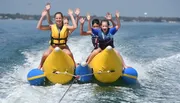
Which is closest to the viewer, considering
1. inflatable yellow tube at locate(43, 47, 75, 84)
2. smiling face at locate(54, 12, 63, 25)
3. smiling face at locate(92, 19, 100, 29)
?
inflatable yellow tube at locate(43, 47, 75, 84)

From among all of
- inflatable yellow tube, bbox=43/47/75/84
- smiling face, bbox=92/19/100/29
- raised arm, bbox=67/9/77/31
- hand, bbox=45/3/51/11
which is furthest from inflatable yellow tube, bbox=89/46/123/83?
hand, bbox=45/3/51/11

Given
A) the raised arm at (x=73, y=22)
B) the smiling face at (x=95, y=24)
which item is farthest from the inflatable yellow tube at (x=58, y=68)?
the smiling face at (x=95, y=24)

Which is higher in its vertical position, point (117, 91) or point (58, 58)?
point (58, 58)

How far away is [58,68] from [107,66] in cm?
85

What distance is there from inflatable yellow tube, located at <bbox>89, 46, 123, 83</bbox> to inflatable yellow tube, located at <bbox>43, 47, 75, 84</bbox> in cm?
48

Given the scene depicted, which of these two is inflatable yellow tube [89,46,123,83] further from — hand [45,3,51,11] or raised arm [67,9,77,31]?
hand [45,3,51,11]

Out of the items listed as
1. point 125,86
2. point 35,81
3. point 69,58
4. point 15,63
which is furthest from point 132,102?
point 15,63

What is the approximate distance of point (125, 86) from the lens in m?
5.09

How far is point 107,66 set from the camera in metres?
4.90

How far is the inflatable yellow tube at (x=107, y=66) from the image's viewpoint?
4.84m

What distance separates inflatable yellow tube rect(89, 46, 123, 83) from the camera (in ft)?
15.9

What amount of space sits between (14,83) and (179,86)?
3046 millimetres

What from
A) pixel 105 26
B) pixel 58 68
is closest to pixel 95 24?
pixel 105 26

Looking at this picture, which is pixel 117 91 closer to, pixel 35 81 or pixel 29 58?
pixel 35 81
